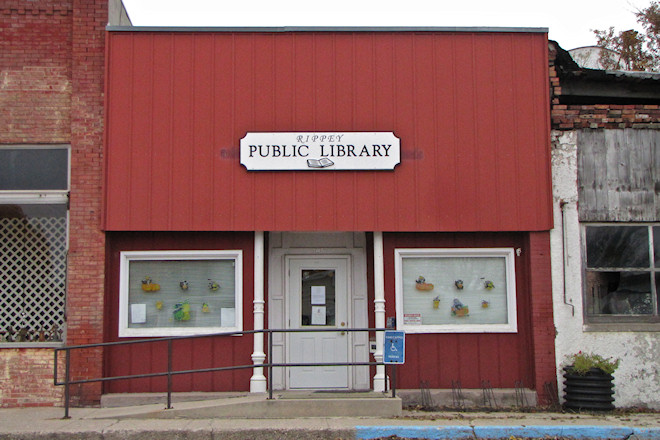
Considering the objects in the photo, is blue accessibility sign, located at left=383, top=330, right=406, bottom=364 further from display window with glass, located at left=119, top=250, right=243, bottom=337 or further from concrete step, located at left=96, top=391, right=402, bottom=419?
display window with glass, located at left=119, top=250, right=243, bottom=337

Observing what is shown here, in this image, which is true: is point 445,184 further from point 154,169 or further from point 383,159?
point 154,169

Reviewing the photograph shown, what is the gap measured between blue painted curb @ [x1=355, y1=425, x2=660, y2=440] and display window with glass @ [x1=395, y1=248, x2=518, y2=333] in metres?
2.14

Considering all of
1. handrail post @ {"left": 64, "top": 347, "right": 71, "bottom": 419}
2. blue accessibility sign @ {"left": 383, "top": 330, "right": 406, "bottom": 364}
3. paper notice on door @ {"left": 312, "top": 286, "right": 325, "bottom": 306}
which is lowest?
handrail post @ {"left": 64, "top": 347, "right": 71, "bottom": 419}

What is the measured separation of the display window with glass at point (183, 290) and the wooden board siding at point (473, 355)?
7.73ft

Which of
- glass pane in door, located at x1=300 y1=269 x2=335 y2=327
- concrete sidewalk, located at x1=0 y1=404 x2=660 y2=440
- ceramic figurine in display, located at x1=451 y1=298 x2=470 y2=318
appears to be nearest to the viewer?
concrete sidewalk, located at x1=0 y1=404 x2=660 y2=440

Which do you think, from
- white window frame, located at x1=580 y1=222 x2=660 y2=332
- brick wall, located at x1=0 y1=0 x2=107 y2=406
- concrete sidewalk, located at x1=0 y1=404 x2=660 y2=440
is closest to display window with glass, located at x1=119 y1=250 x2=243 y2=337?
brick wall, located at x1=0 y1=0 x2=107 y2=406

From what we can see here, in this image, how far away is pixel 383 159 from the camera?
10.3m

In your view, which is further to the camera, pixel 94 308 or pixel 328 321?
pixel 328 321

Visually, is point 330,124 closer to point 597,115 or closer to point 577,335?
point 597,115

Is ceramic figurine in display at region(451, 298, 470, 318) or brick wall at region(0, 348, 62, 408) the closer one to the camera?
brick wall at region(0, 348, 62, 408)

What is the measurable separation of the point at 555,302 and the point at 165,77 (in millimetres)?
6624

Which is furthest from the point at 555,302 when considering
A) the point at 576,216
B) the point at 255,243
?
the point at 255,243

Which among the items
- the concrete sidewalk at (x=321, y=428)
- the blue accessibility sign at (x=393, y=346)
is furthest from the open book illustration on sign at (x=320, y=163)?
the concrete sidewalk at (x=321, y=428)

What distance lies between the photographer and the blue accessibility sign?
9.22 meters
